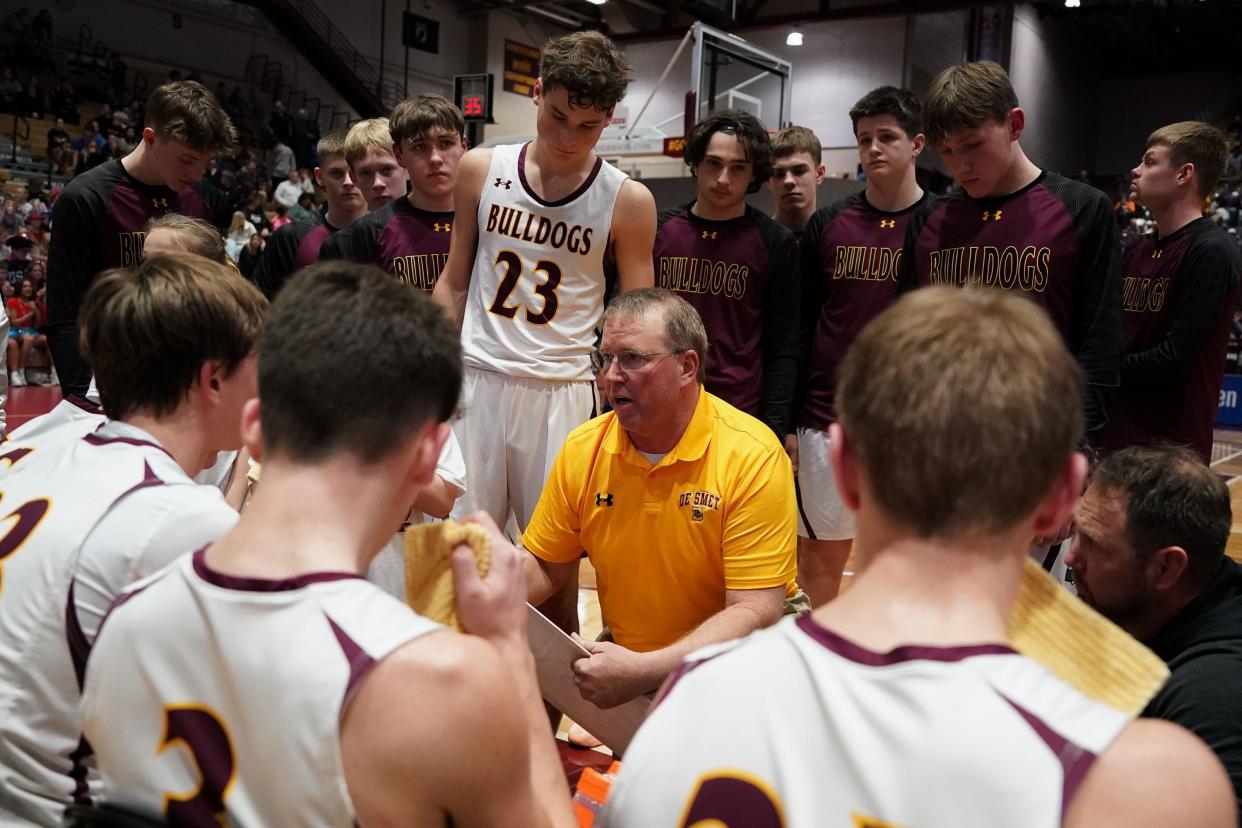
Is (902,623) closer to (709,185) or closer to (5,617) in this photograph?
(5,617)

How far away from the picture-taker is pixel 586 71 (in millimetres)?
3781

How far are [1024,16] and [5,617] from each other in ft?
80.8

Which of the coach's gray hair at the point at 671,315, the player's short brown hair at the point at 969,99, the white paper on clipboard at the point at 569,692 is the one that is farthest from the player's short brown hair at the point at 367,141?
the white paper on clipboard at the point at 569,692

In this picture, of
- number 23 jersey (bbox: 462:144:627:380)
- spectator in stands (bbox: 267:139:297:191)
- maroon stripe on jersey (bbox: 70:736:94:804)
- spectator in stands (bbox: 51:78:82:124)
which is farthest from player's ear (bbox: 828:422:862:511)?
spectator in stands (bbox: 51:78:82:124)

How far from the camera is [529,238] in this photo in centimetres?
403

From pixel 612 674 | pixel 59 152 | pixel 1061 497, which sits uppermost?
pixel 59 152

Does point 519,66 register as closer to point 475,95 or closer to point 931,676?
point 475,95

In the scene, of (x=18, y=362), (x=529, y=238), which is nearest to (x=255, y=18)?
(x=18, y=362)

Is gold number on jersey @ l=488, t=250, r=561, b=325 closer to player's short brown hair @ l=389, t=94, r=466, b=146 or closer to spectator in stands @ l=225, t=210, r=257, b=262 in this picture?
player's short brown hair @ l=389, t=94, r=466, b=146

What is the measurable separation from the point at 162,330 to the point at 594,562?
65.1 inches

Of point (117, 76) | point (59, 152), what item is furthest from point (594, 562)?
point (117, 76)

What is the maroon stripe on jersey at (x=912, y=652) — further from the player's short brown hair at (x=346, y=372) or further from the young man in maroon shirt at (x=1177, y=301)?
the young man in maroon shirt at (x=1177, y=301)

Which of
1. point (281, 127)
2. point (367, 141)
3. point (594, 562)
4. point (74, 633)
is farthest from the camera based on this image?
point (281, 127)

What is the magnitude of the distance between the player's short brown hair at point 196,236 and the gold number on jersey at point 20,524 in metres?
1.60
